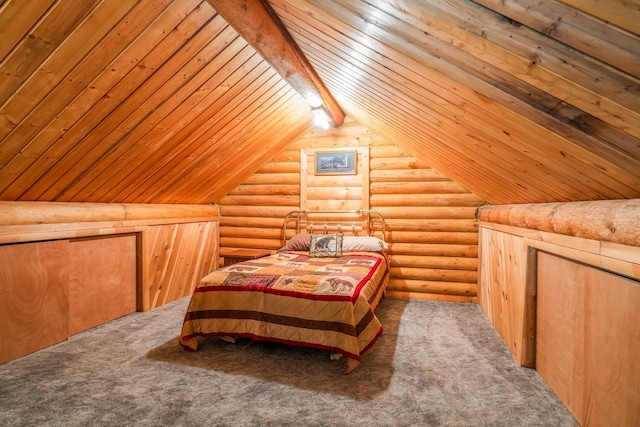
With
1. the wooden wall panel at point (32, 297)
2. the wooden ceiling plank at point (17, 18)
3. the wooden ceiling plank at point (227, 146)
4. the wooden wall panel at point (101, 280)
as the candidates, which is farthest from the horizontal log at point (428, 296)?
the wooden ceiling plank at point (17, 18)

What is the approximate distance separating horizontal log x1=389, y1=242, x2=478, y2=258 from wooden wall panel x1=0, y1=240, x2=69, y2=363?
402cm

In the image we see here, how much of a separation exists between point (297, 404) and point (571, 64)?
234cm

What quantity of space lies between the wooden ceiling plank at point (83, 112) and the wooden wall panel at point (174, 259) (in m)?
1.74

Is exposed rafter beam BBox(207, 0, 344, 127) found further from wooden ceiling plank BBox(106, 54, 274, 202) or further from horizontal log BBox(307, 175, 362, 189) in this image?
horizontal log BBox(307, 175, 362, 189)

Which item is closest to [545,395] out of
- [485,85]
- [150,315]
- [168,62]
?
[485,85]

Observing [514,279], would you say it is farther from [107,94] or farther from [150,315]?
[150,315]

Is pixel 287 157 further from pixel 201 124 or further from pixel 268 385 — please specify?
pixel 268 385

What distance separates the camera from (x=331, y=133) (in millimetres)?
5516

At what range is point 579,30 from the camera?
0.99m

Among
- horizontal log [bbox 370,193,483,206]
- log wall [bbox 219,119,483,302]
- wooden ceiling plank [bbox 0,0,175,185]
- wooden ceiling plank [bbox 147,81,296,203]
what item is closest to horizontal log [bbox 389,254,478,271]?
log wall [bbox 219,119,483,302]

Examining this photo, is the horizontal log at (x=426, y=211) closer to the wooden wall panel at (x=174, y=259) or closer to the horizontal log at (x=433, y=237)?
the horizontal log at (x=433, y=237)

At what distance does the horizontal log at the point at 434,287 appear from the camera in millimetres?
4891

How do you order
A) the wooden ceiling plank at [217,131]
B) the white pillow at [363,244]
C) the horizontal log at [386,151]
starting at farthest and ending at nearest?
the horizontal log at [386,151] < the white pillow at [363,244] < the wooden ceiling plank at [217,131]

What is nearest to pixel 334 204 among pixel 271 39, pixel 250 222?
pixel 250 222
